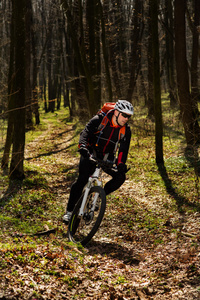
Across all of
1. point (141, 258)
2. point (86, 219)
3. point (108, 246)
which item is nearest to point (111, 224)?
point (108, 246)

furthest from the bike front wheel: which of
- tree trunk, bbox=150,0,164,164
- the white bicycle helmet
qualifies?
tree trunk, bbox=150,0,164,164

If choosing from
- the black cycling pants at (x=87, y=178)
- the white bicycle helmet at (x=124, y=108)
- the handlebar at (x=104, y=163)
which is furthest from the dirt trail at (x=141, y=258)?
the white bicycle helmet at (x=124, y=108)

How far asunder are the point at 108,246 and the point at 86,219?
0.66 metres

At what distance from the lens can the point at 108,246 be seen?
5.77 metres

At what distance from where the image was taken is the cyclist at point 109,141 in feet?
17.7

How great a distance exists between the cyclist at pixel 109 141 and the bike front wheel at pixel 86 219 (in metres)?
0.36

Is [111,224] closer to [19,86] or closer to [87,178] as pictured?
[87,178]

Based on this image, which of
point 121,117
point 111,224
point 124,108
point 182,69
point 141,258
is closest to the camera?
point 141,258

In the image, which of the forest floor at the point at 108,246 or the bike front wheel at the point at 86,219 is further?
the bike front wheel at the point at 86,219

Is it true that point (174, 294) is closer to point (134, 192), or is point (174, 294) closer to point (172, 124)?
point (134, 192)

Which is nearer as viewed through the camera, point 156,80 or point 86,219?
point 86,219

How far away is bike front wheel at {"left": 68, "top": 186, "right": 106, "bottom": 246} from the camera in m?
5.44

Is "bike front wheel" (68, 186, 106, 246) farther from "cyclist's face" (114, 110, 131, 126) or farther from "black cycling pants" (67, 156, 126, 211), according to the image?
"cyclist's face" (114, 110, 131, 126)

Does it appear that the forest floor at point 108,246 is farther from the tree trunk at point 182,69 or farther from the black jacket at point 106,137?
the tree trunk at point 182,69
